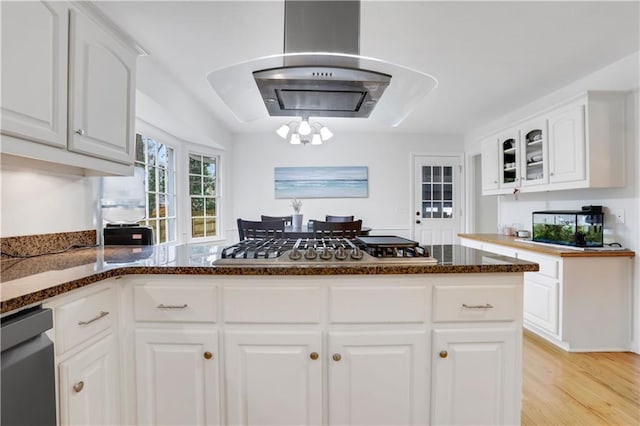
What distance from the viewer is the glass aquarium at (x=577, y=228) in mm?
2680

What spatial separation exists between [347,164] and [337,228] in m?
2.55

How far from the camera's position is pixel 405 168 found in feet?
17.1

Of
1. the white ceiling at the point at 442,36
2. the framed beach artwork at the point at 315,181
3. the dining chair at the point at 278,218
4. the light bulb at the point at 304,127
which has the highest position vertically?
the white ceiling at the point at 442,36

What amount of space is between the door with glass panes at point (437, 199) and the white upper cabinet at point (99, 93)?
4.32 meters

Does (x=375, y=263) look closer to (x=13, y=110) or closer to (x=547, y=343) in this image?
(x=13, y=110)

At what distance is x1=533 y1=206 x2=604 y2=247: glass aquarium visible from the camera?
105 inches

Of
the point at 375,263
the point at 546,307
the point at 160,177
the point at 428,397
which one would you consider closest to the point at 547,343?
the point at 546,307

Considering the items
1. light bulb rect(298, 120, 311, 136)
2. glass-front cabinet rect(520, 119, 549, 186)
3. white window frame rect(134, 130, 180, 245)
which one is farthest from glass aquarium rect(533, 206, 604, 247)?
white window frame rect(134, 130, 180, 245)

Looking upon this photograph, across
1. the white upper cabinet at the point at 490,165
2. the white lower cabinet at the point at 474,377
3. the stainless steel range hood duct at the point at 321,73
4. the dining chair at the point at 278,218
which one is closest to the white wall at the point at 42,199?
the stainless steel range hood duct at the point at 321,73

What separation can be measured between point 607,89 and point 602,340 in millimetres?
2119

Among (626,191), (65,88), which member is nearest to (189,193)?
(65,88)

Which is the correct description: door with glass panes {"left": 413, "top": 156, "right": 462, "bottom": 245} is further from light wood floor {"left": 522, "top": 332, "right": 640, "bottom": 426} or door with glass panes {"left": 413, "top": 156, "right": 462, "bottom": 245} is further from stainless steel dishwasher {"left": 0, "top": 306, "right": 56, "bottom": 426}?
stainless steel dishwasher {"left": 0, "top": 306, "right": 56, "bottom": 426}

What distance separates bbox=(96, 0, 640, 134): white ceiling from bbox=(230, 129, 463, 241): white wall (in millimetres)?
1958

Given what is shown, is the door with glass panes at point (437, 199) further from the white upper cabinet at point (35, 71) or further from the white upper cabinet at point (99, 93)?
the white upper cabinet at point (35, 71)
